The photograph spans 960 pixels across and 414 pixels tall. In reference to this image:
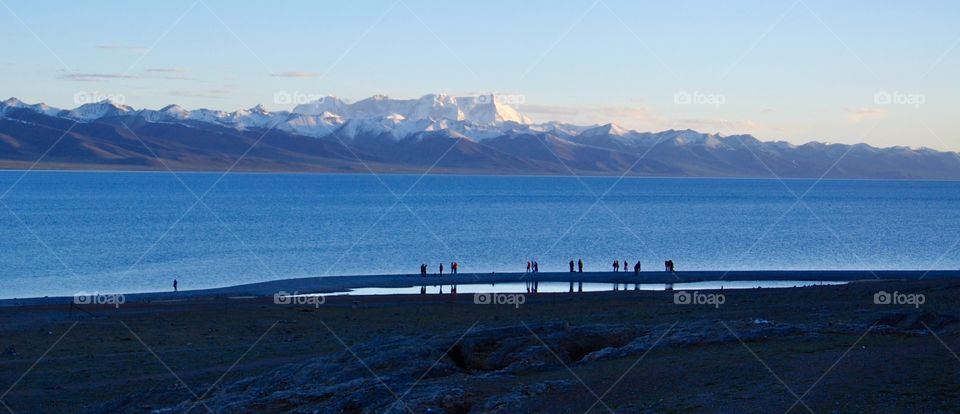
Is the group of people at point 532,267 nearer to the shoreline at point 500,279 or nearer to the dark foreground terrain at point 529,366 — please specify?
the shoreline at point 500,279

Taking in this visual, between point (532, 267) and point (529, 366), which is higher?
point (532, 267)

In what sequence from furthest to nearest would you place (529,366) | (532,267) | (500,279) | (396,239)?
(396,239) → (532,267) → (500,279) → (529,366)

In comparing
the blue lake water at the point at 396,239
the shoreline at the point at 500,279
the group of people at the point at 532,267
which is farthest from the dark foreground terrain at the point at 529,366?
the blue lake water at the point at 396,239

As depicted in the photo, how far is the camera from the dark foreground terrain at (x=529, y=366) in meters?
13.9

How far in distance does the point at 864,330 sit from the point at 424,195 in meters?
169

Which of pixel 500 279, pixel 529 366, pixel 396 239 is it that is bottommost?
pixel 529 366

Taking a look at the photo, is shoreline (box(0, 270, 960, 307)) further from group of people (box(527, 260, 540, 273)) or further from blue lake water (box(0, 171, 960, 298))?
blue lake water (box(0, 171, 960, 298))

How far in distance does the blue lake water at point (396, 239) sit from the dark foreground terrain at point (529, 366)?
27.3 metres

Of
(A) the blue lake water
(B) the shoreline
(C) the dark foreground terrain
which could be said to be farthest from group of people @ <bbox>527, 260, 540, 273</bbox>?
(C) the dark foreground terrain

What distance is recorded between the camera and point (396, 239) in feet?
277

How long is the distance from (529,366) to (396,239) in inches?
2709

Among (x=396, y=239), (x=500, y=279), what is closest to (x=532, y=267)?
(x=500, y=279)

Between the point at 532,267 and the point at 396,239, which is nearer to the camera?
the point at 532,267

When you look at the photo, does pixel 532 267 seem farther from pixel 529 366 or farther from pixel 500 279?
pixel 529 366
